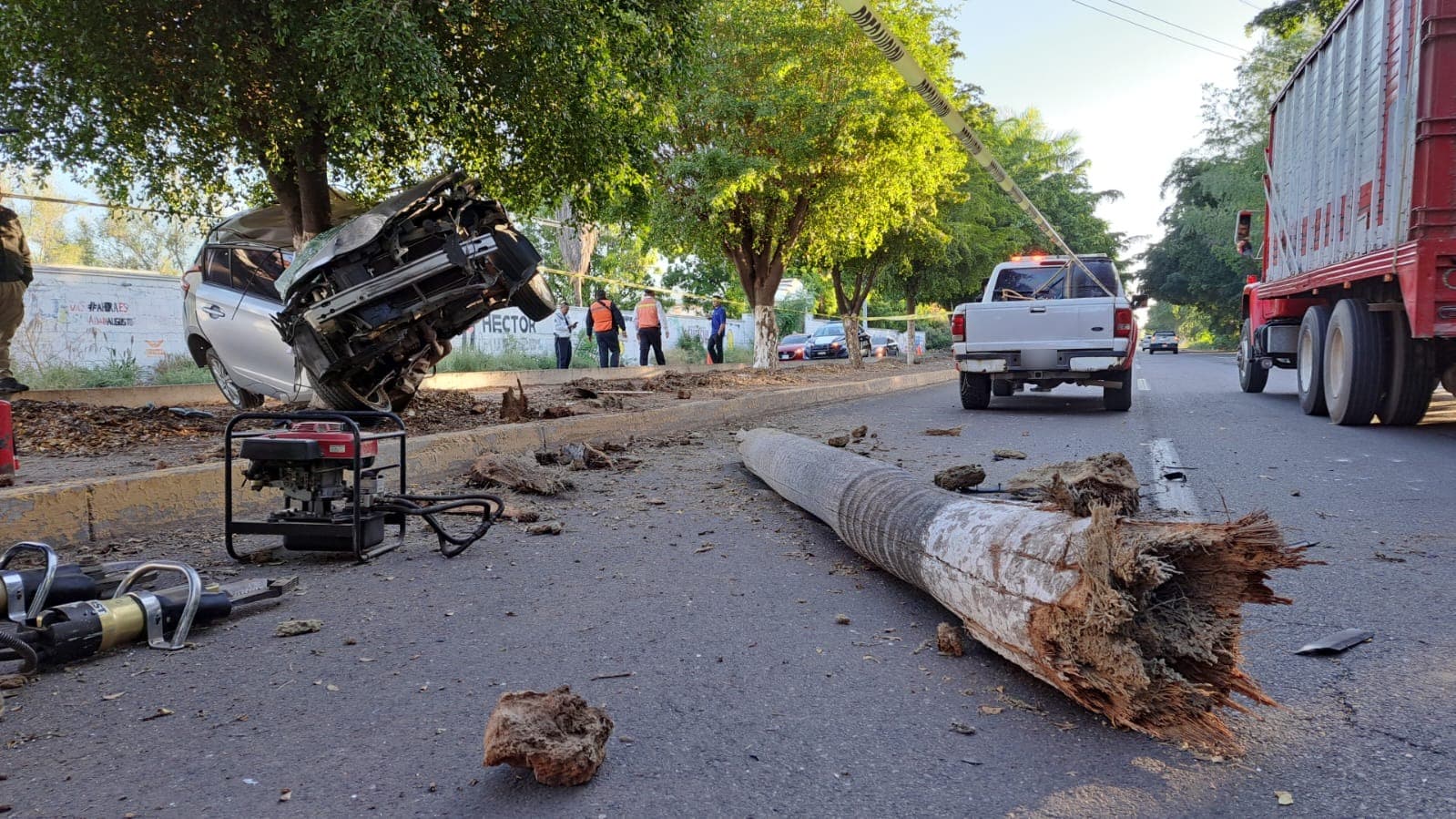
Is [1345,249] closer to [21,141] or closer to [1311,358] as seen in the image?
[1311,358]

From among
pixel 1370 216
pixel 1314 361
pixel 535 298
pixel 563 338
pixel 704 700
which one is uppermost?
pixel 1370 216

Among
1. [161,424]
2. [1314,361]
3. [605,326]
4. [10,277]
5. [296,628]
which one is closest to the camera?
[296,628]

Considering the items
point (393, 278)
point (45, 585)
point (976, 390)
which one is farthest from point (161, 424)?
point (976, 390)

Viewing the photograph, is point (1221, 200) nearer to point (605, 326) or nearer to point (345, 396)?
point (605, 326)

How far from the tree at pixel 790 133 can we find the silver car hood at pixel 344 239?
908 cm

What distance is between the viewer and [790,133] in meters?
15.7

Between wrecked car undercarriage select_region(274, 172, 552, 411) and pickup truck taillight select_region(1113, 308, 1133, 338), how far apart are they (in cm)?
723

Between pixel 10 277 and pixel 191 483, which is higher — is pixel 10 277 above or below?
above

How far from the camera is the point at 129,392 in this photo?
9.89m

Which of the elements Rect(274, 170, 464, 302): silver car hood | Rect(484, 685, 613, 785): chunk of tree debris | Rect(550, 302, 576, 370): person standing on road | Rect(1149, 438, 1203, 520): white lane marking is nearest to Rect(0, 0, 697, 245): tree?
Rect(274, 170, 464, 302): silver car hood

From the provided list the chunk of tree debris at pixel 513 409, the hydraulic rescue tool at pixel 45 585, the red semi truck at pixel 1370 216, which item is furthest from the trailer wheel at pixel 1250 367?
the hydraulic rescue tool at pixel 45 585

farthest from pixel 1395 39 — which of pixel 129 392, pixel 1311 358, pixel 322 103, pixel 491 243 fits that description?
pixel 129 392

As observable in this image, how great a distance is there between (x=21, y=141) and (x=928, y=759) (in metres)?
9.03

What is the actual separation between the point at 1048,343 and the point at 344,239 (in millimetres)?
8035
